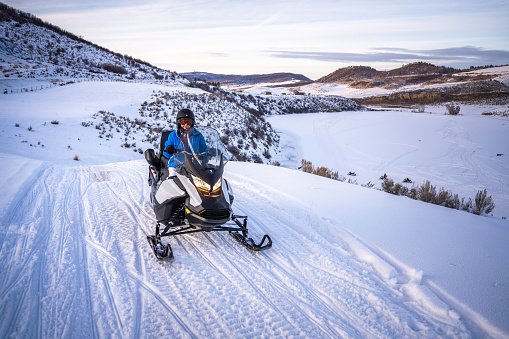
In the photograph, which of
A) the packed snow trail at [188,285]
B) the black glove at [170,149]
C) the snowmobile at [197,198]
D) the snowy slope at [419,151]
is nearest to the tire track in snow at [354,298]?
the packed snow trail at [188,285]

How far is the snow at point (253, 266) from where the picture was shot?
2680 mm

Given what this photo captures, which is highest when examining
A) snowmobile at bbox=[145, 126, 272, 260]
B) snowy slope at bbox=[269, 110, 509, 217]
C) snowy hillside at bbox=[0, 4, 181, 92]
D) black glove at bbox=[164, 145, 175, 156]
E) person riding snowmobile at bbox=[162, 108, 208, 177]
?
snowy hillside at bbox=[0, 4, 181, 92]

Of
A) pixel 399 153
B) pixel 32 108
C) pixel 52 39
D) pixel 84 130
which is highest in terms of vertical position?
pixel 52 39

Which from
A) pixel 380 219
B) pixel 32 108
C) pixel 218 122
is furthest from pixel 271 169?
pixel 32 108

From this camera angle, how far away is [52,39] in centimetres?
3794

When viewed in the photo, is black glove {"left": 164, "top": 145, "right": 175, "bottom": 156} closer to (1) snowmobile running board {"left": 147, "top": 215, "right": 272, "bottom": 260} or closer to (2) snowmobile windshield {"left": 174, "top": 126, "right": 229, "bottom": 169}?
(2) snowmobile windshield {"left": 174, "top": 126, "right": 229, "bottom": 169}

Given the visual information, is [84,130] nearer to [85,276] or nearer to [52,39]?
[85,276]

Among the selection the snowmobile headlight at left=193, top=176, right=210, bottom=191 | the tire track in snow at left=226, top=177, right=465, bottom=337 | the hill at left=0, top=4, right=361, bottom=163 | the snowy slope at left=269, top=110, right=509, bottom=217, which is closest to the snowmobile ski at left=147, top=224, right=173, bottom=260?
the snowmobile headlight at left=193, top=176, right=210, bottom=191

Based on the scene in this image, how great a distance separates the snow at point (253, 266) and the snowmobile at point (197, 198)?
26cm

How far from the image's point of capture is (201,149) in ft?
14.2

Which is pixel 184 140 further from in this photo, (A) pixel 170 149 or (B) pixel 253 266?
(B) pixel 253 266

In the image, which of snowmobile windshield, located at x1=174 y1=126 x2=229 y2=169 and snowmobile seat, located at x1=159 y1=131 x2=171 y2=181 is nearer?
snowmobile windshield, located at x1=174 y1=126 x2=229 y2=169

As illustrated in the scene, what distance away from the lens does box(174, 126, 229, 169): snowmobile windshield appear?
3.86 meters

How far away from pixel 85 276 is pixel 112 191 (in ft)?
10.9
